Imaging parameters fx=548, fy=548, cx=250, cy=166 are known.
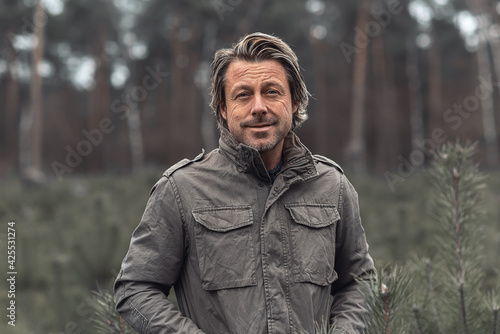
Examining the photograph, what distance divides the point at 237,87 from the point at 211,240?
0.44 meters

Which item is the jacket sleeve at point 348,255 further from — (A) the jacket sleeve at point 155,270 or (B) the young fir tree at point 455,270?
(A) the jacket sleeve at point 155,270

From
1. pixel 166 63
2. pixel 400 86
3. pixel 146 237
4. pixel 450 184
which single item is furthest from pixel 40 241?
pixel 400 86

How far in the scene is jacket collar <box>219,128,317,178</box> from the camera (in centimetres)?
151

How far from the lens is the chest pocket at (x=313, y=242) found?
4.88ft

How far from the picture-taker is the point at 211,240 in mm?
1467

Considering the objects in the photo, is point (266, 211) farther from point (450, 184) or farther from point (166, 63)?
point (166, 63)

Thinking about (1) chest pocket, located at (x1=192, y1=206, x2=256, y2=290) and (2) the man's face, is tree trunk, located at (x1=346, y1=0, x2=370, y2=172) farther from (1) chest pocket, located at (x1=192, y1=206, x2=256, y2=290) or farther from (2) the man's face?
(1) chest pocket, located at (x1=192, y1=206, x2=256, y2=290)

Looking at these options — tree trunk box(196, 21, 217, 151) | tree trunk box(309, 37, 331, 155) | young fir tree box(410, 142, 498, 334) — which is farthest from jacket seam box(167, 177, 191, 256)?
tree trunk box(309, 37, 331, 155)

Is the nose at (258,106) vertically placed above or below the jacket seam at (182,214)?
above

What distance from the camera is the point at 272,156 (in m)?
1.61

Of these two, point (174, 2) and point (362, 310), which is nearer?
point (362, 310)

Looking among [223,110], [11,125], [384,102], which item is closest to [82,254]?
[223,110]

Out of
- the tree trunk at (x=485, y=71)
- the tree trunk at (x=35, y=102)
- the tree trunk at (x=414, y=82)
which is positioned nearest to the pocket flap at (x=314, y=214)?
the tree trunk at (x=35, y=102)

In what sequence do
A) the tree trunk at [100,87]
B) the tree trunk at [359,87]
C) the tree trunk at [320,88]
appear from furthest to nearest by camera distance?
1. the tree trunk at [320,88]
2. the tree trunk at [100,87]
3. the tree trunk at [359,87]
